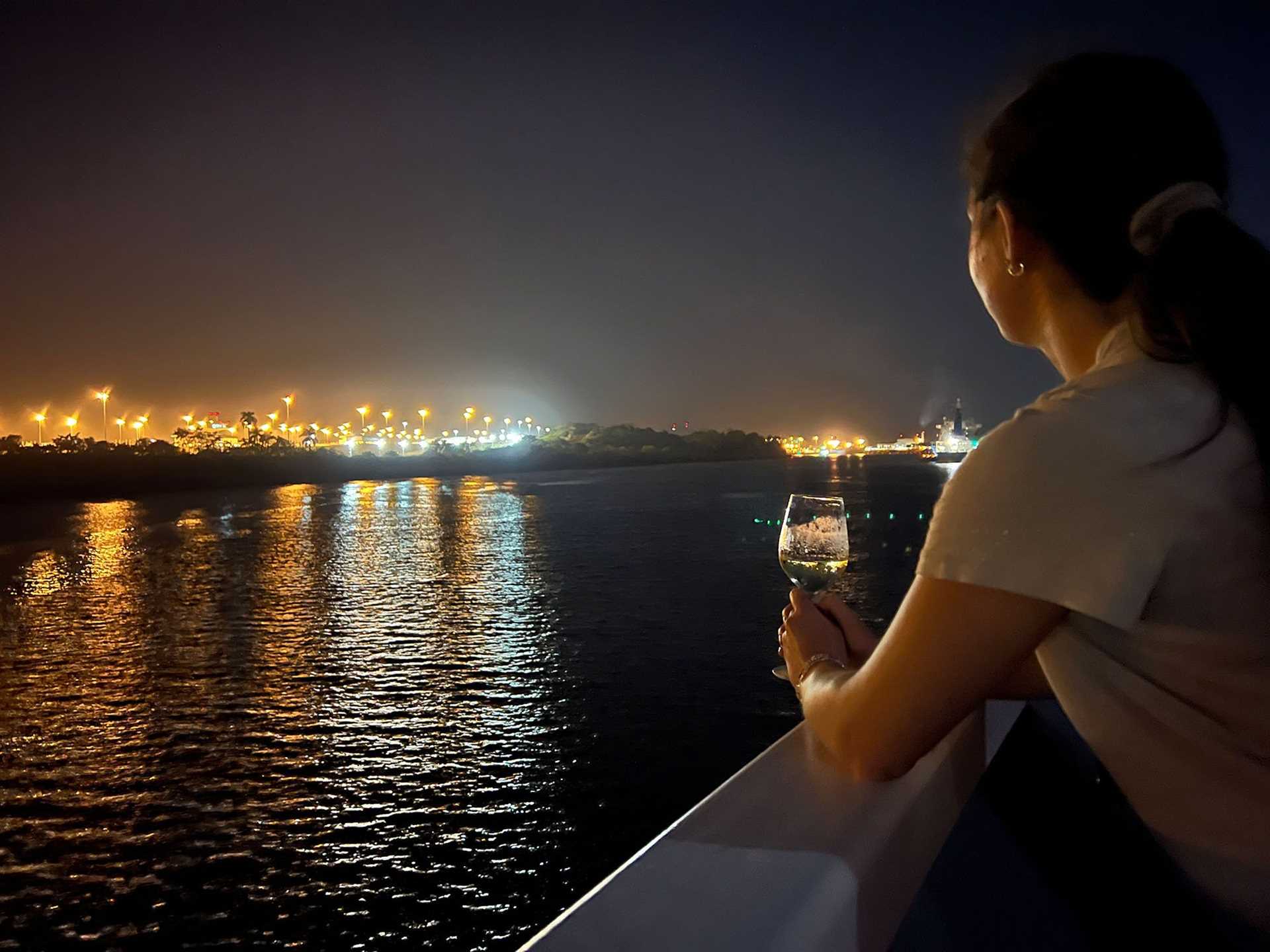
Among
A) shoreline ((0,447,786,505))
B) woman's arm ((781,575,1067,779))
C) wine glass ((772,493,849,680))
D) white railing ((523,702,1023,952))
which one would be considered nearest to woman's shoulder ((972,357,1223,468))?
woman's arm ((781,575,1067,779))

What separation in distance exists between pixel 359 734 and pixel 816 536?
14.7 feet

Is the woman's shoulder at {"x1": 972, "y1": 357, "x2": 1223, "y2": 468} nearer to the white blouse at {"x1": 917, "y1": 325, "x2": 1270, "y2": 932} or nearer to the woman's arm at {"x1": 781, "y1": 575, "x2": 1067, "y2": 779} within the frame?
the white blouse at {"x1": 917, "y1": 325, "x2": 1270, "y2": 932}

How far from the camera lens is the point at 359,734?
5.89m

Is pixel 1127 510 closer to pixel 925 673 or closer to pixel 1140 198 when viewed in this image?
pixel 925 673

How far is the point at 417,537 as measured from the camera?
19.4 metres

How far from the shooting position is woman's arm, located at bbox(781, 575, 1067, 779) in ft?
3.54

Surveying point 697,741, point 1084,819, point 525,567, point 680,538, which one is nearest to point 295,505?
point 680,538

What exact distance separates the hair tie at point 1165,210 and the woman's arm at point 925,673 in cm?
50

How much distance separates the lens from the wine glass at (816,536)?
2.21 metres

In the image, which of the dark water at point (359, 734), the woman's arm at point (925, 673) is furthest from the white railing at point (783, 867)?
the dark water at point (359, 734)

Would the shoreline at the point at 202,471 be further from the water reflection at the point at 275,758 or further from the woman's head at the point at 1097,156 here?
the woman's head at the point at 1097,156

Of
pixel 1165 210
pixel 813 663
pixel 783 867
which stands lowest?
pixel 783 867

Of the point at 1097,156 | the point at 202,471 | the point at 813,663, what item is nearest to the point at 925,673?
the point at 813,663

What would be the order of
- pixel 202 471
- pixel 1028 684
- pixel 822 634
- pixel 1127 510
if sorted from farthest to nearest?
pixel 202 471 → pixel 822 634 → pixel 1028 684 → pixel 1127 510
